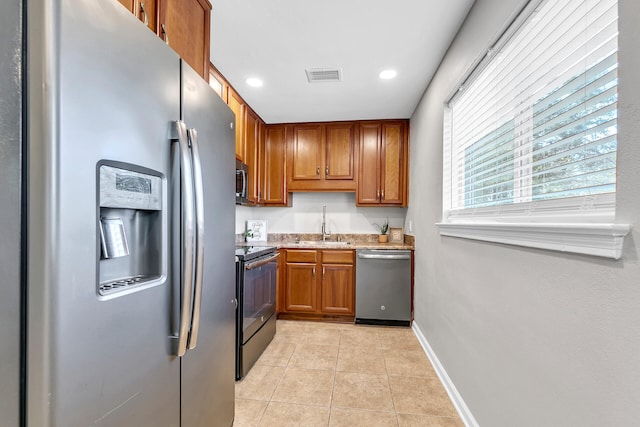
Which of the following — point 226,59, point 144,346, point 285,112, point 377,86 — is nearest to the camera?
point 144,346

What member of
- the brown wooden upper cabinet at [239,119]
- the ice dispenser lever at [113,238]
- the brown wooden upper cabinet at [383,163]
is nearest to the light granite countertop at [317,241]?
the brown wooden upper cabinet at [383,163]

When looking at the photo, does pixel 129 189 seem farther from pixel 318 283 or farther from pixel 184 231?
pixel 318 283

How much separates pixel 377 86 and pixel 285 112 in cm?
113

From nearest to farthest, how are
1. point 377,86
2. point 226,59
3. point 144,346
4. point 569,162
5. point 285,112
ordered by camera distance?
point 144,346
point 569,162
point 226,59
point 377,86
point 285,112

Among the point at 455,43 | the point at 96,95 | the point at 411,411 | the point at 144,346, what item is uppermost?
the point at 455,43

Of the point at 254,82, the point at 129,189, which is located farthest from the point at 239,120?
the point at 129,189

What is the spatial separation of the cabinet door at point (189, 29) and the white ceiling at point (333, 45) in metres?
0.18

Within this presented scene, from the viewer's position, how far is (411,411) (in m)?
1.73

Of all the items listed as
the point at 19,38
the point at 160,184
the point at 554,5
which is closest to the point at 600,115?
the point at 554,5

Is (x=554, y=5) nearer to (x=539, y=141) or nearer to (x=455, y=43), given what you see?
(x=539, y=141)

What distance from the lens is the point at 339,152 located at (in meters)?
3.57

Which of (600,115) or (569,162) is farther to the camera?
(569,162)

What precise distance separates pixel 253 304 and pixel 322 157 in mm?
2021

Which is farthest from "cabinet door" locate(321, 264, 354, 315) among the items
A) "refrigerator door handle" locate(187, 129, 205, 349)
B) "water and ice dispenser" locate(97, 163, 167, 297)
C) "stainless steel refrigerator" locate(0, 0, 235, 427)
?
"water and ice dispenser" locate(97, 163, 167, 297)
